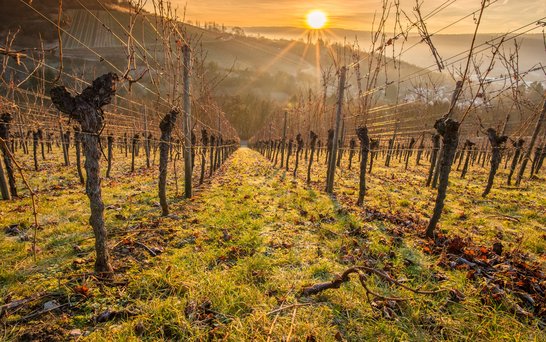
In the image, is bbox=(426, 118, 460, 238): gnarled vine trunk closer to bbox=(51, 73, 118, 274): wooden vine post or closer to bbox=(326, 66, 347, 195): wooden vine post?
bbox=(326, 66, 347, 195): wooden vine post

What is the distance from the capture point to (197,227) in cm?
606

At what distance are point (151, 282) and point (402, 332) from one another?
133 inches

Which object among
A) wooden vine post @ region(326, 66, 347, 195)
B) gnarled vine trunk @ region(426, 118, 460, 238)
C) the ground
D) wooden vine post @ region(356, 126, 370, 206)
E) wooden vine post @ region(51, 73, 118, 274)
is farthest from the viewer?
wooden vine post @ region(326, 66, 347, 195)

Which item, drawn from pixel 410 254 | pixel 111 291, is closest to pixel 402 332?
pixel 410 254

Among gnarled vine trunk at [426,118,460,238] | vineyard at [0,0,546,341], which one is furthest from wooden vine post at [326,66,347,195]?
gnarled vine trunk at [426,118,460,238]

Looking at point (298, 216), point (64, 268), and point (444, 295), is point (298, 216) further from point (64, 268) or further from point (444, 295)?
point (64, 268)

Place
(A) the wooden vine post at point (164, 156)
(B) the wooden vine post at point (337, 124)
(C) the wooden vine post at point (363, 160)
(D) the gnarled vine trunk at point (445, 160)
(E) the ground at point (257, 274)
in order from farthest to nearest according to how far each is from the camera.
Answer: (B) the wooden vine post at point (337, 124) < (C) the wooden vine post at point (363, 160) < (A) the wooden vine post at point (164, 156) < (D) the gnarled vine trunk at point (445, 160) < (E) the ground at point (257, 274)

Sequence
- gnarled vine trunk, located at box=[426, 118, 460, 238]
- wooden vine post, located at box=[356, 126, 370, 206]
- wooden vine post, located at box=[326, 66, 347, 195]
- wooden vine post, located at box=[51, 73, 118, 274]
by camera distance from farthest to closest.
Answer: wooden vine post, located at box=[326, 66, 347, 195] < wooden vine post, located at box=[356, 126, 370, 206] < gnarled vine trunk, located at box=[426, 118, 460, 238] < wooden vine post, located at box=[51, 73, 118, 274]

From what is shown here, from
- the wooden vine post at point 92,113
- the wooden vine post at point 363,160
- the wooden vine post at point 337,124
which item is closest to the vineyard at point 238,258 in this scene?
the wooden vine post at point 92,113

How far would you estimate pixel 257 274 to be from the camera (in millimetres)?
4102

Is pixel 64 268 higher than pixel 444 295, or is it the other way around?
pixel 444 295

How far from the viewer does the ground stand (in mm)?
3061

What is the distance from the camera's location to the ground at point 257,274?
3061 millimetres

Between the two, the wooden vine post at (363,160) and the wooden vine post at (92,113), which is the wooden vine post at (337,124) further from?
the wooden vine post at (92,113)
